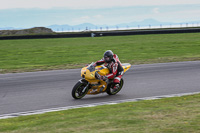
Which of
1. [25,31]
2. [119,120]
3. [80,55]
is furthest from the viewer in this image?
[25,31]

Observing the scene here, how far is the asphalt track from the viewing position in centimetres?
998

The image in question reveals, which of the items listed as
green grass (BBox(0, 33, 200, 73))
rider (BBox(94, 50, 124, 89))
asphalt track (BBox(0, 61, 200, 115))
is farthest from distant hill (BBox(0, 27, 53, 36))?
rider (BBox(94, 50, 124, 89))

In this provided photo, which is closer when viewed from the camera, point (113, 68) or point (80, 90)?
point (80, 90)

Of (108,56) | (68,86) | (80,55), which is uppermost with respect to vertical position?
(108,56)

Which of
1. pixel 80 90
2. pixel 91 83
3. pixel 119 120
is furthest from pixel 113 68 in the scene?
pixel 119 120

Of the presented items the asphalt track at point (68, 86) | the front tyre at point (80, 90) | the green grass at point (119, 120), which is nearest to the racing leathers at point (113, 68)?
the asphalt track at point (68, 86)

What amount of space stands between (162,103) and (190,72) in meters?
6.81

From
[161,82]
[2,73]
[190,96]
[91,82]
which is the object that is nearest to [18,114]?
[91,82]

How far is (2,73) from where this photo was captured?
55.6 feet

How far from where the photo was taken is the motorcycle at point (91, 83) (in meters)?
10.1

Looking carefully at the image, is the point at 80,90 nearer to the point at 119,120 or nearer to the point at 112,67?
the point at 112,67

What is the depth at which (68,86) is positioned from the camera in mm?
12594

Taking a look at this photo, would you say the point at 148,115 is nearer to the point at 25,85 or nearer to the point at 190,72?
the point at 25,85

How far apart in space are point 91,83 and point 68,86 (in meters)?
2.40
